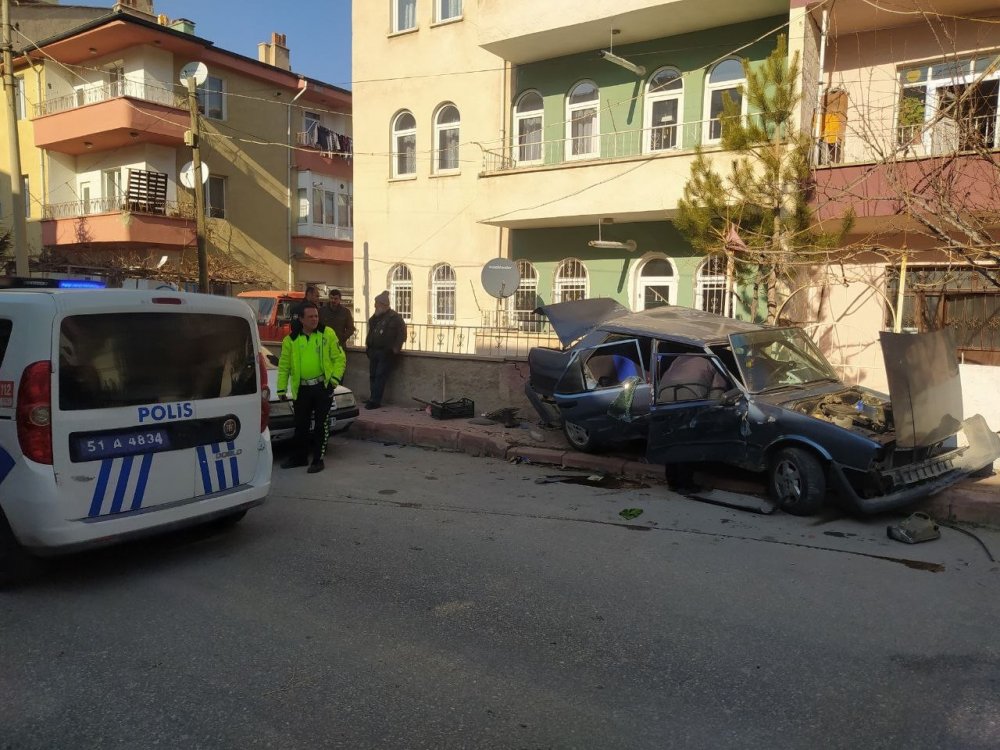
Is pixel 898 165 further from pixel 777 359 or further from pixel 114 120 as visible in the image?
pixel 114 120

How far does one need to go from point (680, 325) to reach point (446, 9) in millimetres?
13383

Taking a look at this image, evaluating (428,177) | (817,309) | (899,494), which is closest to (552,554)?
(899,494)

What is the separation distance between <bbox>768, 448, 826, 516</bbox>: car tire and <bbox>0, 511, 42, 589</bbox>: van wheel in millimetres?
5727

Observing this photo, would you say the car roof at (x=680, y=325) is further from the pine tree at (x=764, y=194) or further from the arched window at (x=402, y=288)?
the arched window at (x=402, y=288)

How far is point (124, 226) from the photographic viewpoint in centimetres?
2258

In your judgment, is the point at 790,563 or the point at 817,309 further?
the point at 817,309

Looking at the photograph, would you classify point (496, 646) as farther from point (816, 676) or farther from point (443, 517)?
point (443, 517)

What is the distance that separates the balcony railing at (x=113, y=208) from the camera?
22891 millimetres

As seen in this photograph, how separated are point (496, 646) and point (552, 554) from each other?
1.58 m

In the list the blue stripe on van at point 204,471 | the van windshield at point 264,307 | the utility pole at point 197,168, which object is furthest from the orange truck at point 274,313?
the blue stripe on van at point 204,471

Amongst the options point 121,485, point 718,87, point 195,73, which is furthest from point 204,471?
point 718,87

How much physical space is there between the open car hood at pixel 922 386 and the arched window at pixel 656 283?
834 cm

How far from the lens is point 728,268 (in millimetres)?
11156

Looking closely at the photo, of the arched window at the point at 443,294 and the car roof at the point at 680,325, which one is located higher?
the arched window at the point at 443,294
